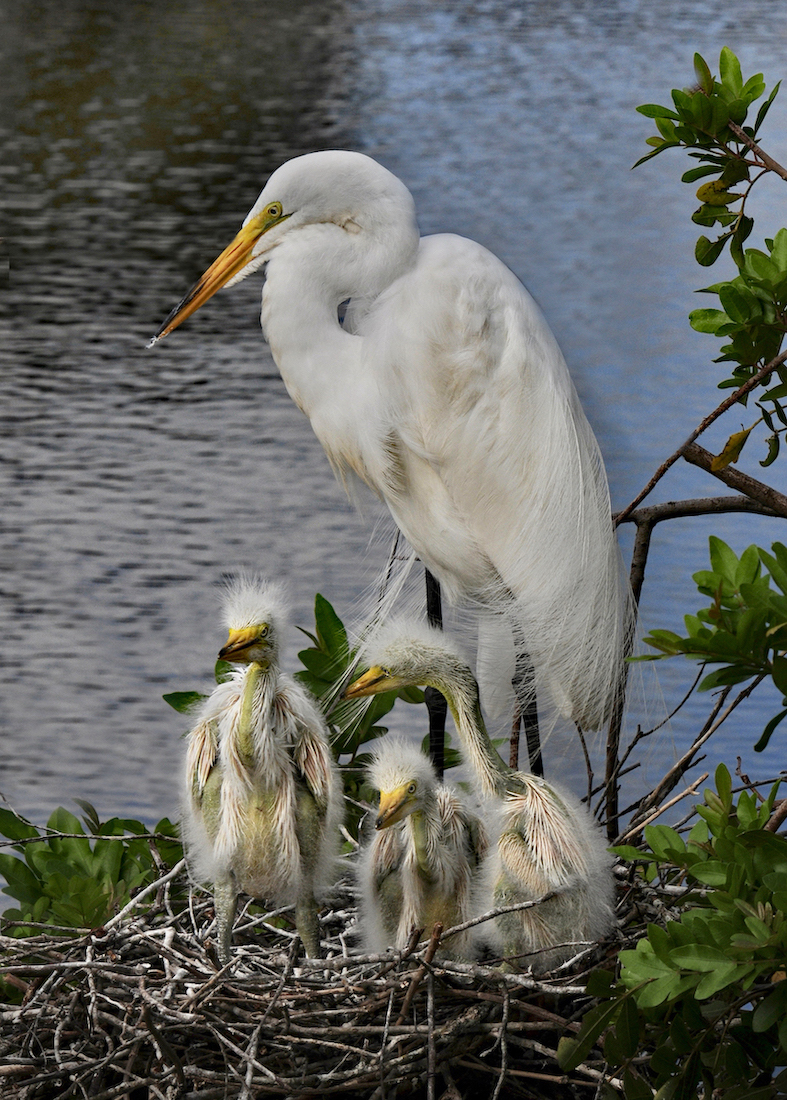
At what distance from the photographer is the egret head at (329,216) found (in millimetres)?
1354

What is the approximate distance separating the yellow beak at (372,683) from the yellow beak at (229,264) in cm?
41

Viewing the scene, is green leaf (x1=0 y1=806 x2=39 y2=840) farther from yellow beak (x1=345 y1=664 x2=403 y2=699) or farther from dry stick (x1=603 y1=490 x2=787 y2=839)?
dry stick (x1=603 y1=490 x2=787 y2=839)

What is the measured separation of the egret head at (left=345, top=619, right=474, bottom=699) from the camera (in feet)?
4.15

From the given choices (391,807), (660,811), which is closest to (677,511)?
(660,811)

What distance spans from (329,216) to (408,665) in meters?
0.47

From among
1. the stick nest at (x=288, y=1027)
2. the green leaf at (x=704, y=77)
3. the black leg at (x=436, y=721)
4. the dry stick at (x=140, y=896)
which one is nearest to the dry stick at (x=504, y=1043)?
the stick nest at (x=288, y=1027)

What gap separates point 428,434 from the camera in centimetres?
149

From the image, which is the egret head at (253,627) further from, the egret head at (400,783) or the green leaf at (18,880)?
the green leaf at (18,880)

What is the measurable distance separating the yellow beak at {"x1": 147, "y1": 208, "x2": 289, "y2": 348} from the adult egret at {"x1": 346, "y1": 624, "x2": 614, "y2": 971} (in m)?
0.41

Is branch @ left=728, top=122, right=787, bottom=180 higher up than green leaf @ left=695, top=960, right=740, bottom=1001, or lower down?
higher up

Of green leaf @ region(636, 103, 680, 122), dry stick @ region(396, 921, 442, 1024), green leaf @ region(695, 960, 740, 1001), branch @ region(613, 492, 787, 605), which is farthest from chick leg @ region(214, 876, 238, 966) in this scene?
green leaf @ region(636, 103, 680, 122)

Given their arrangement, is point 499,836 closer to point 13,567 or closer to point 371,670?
point 371,670

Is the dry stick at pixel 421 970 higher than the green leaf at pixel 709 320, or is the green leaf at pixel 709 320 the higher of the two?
the green leaf at pixel 709 320

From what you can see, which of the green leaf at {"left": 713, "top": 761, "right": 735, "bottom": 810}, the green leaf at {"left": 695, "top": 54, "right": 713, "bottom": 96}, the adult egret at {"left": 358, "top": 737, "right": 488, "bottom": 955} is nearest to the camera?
the green leaf at {"left": 713, "top": 761, "right": 735, "bottom": 810}
